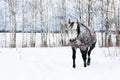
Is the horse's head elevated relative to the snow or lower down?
elevated

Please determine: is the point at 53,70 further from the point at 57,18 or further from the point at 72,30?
the point at 57,18

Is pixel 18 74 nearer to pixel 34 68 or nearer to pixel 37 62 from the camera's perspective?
pixel 34 68

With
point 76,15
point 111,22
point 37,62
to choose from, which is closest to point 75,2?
point 76,15

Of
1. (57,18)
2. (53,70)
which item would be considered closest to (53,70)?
(53,70)

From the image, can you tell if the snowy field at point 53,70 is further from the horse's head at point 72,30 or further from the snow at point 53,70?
the horse's head at point 72,30

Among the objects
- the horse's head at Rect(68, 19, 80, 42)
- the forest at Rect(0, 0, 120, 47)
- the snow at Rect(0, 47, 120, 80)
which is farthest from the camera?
the forest at Rect(0, 0, 120, 47)

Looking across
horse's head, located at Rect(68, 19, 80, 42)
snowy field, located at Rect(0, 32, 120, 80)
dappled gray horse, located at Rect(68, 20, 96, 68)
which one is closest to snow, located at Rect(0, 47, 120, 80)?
snowy field, located at Rect(0, 32, 120, 80)

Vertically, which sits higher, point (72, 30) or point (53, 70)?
point (72, 30)

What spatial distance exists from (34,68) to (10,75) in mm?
1201

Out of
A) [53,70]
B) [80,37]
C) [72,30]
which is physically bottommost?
[53,70]

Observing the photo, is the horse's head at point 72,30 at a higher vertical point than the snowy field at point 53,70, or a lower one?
higher

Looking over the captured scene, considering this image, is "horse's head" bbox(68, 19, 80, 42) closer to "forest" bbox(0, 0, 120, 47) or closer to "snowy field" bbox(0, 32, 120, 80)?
"snowy field" bbox(0, 32, 120, 80)

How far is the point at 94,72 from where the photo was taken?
29.7 feet

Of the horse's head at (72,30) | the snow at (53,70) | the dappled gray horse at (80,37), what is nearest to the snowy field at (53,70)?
the snow at (53,70)
